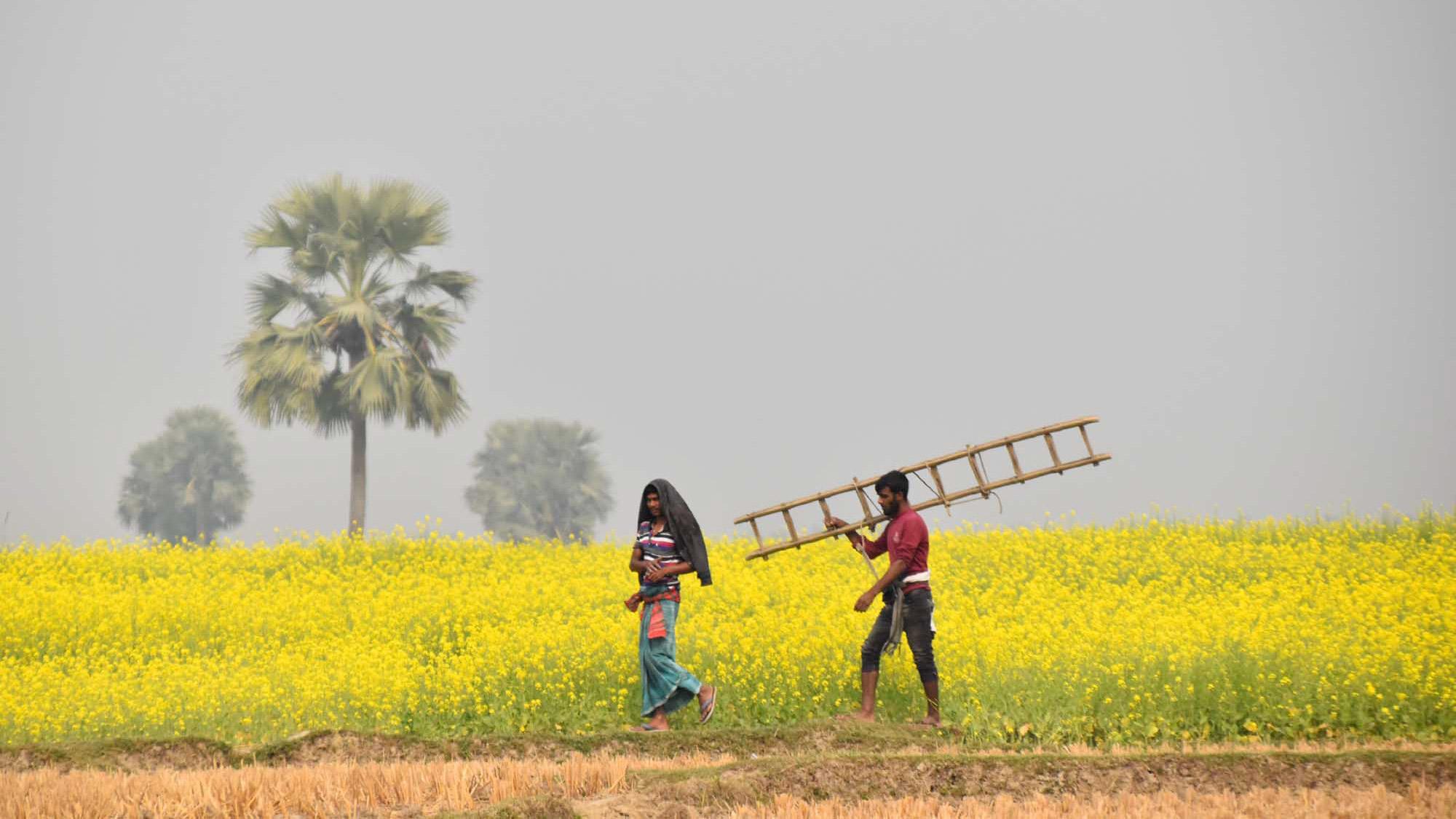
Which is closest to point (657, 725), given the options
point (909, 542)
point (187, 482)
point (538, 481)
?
point (909, 542)

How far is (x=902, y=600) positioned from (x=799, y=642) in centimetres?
196

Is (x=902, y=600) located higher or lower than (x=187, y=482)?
lower

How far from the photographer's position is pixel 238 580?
760 inches

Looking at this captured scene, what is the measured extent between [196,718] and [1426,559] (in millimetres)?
15958

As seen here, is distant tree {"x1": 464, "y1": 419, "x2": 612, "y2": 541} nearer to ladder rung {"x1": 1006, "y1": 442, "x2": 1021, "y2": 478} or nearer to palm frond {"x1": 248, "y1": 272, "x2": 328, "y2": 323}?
palm frond {"x1": 248, "y1": 272, "x2": 328, "y2": 323}

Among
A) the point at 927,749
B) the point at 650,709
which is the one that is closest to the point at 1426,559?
the point at 927,749

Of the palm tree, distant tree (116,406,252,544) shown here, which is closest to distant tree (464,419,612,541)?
distant tree (116,406,252,544)

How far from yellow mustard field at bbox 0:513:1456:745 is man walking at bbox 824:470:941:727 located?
550 mm

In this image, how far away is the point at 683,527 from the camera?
10617mm

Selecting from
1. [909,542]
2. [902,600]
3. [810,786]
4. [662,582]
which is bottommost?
[810,786]

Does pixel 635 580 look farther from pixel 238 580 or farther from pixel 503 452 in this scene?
pixel 503 452

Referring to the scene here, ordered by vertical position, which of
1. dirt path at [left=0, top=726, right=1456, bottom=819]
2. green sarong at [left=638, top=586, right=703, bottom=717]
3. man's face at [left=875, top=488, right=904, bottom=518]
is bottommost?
dirt path at [left=0, top=726, right=1456, bottom=819]

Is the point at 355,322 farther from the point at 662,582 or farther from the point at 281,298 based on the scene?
the point at 662,582

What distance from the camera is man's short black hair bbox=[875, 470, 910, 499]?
34.4 feet
